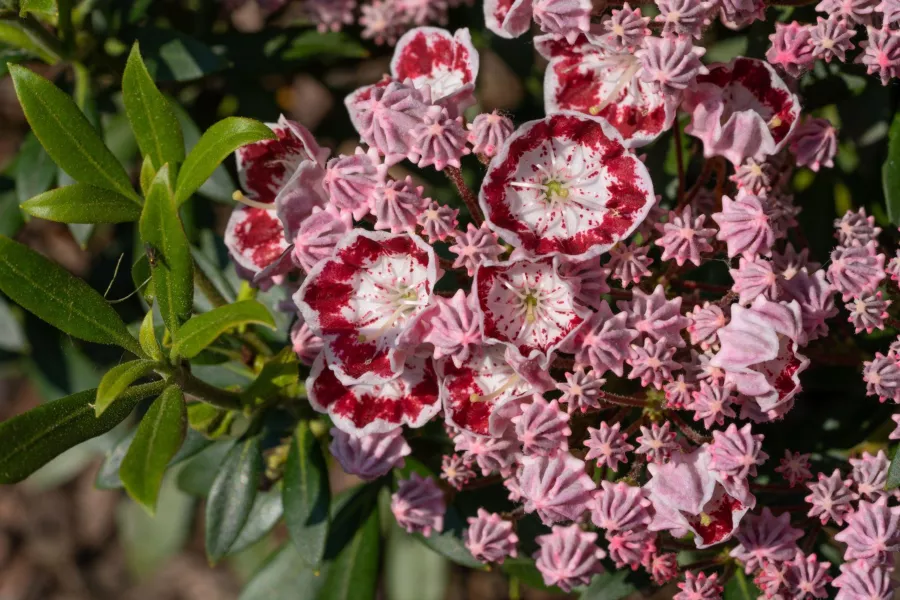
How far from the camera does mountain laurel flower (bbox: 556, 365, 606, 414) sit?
1.96m

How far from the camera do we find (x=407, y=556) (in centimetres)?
369

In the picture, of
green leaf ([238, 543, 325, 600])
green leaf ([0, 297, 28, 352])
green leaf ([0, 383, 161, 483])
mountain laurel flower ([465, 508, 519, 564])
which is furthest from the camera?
green leaf ([0, 297, 28, 352])

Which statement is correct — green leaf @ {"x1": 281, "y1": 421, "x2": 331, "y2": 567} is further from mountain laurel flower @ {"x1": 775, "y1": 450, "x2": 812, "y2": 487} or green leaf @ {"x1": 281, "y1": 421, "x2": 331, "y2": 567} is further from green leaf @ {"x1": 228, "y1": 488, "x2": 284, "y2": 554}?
mountain laurel flower @ {"x1": 775, "y1": 450, "x2": 812, "y2": 487}

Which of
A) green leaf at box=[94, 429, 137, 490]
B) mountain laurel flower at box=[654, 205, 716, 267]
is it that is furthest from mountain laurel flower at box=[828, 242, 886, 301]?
green leaf at box=[94, 429, 137, 490]

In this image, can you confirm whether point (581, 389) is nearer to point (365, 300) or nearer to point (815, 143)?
point (365, 300)

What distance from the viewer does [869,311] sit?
2.06 meters

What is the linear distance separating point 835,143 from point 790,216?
21 cm

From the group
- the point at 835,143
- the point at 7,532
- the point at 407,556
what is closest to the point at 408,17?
the point at 835,143

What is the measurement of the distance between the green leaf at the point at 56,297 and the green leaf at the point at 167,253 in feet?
0.35

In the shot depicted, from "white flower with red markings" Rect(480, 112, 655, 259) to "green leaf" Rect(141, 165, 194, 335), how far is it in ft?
2.08

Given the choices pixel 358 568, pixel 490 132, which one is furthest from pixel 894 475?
pixel 358 568

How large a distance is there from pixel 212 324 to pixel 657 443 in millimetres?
960

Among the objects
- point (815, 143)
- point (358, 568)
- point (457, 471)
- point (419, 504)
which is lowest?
point (358, 568)

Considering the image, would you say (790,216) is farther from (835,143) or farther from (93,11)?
(93,11)
